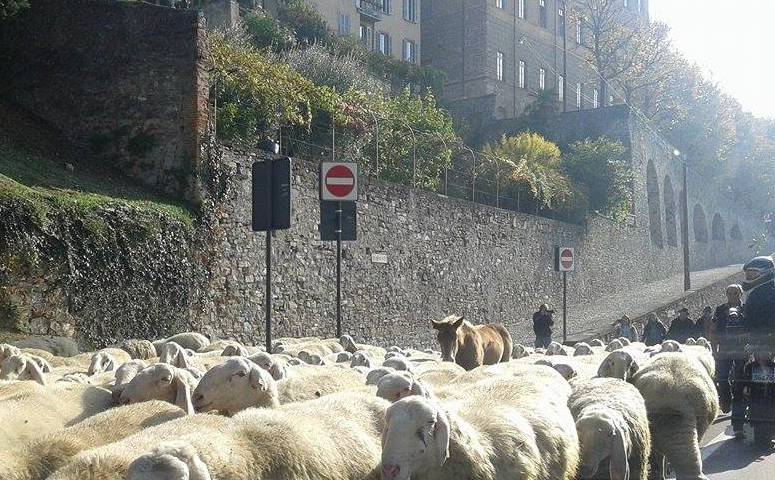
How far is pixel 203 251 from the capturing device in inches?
683

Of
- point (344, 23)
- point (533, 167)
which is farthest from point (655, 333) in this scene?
point (344, 23)

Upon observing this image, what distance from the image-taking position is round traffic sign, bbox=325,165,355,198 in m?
13.2

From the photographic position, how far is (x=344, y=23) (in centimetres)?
4472

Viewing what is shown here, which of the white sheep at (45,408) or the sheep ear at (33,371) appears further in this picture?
the sheep ear at (33,371)

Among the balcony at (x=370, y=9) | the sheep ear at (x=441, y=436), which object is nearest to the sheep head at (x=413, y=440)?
the sheep ear at (x=441, y=436)

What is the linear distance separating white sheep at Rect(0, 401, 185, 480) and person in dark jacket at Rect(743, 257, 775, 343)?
6489mm

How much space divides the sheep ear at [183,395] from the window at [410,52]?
146 ft

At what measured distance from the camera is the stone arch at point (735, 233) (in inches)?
2820

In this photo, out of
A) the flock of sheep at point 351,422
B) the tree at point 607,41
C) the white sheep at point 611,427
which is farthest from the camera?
the tree at point 607,41

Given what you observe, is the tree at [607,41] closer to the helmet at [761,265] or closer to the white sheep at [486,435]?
the helmet at [761,265]

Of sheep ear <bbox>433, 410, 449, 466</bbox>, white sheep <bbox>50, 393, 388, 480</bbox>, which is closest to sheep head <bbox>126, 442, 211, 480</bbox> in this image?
white sheep <bbox>50, 393, 388, 480</bbox>

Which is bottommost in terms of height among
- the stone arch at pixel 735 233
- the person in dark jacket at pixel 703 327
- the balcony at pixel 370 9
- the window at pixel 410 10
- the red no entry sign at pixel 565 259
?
the person in dark jacket at pixel 703 327

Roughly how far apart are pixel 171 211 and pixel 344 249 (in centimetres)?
528

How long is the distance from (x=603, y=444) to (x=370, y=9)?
41.8m
